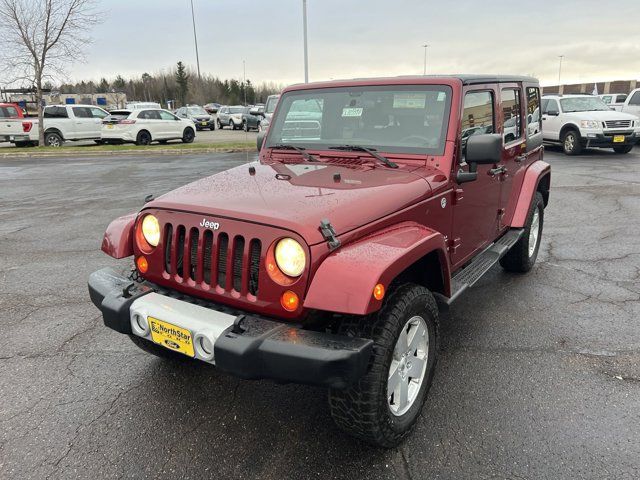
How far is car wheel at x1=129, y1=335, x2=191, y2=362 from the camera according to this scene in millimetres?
3102

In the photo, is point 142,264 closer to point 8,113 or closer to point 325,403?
point 325,403

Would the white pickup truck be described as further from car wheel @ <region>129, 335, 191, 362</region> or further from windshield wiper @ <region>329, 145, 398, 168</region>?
windshield wiper @ <region>329, 145, 398, 168</region>

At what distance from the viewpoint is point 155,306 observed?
246cm

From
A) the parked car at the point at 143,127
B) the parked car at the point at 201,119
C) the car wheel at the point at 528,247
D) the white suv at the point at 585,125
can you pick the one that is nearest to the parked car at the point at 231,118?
the parked car at the point at 201,119

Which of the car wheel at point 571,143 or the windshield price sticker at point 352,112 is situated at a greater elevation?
the windshield price sticker at point 352,112

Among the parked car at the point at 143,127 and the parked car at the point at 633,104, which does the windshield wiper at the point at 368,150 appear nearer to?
the parked car at the point at 633,104

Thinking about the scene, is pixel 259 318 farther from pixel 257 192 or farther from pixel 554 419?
pixel 554 419

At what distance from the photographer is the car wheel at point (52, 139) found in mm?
19984

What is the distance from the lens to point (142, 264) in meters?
2.79

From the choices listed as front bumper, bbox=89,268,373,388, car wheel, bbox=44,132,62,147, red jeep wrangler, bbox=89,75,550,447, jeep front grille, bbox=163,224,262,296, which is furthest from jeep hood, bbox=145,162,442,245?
car wheel, bbox=44,132,62,147

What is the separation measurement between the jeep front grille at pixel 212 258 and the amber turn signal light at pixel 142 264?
0.59 feet

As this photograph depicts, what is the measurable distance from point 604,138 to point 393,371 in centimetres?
1408

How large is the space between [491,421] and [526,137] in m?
2.98

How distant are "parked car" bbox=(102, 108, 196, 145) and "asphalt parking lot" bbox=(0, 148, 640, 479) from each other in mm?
15524
